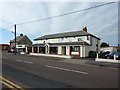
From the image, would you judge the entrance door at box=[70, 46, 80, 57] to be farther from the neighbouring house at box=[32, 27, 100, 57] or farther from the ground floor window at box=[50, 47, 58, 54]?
the ground floor window at box=[50, 47, 58, 54]

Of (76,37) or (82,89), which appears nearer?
(82,89)

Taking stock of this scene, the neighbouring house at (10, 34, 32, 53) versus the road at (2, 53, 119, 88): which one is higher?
the neighbouring house at (10, 34, 32, 53)

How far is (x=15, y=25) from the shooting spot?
3181cm

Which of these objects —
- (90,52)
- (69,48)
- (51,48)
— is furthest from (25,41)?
(90,52)

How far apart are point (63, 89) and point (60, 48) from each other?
23744mm

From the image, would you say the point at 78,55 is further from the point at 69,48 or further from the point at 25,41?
the point at 25,41

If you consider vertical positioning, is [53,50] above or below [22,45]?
below

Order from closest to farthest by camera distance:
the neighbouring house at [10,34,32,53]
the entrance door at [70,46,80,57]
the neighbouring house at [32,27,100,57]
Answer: the neighbouring house at [32,27,100,57]
the entrance door at [70,46,80,57]
the neighbouring house at [10,34,32,53]

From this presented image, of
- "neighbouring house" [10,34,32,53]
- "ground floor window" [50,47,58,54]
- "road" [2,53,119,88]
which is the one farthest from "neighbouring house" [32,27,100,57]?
"road" [2,53,119,88]

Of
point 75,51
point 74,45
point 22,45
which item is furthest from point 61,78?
point 22,45

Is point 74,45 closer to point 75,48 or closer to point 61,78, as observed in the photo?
point 75,48

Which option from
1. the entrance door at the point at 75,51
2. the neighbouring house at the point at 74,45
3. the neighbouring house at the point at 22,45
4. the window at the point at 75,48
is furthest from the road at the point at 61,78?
the neighbouring house at the point at 22,45

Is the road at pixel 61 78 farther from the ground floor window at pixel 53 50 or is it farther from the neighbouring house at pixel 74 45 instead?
the ground floor window at pixel 53 50

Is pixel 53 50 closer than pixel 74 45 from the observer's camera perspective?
No
